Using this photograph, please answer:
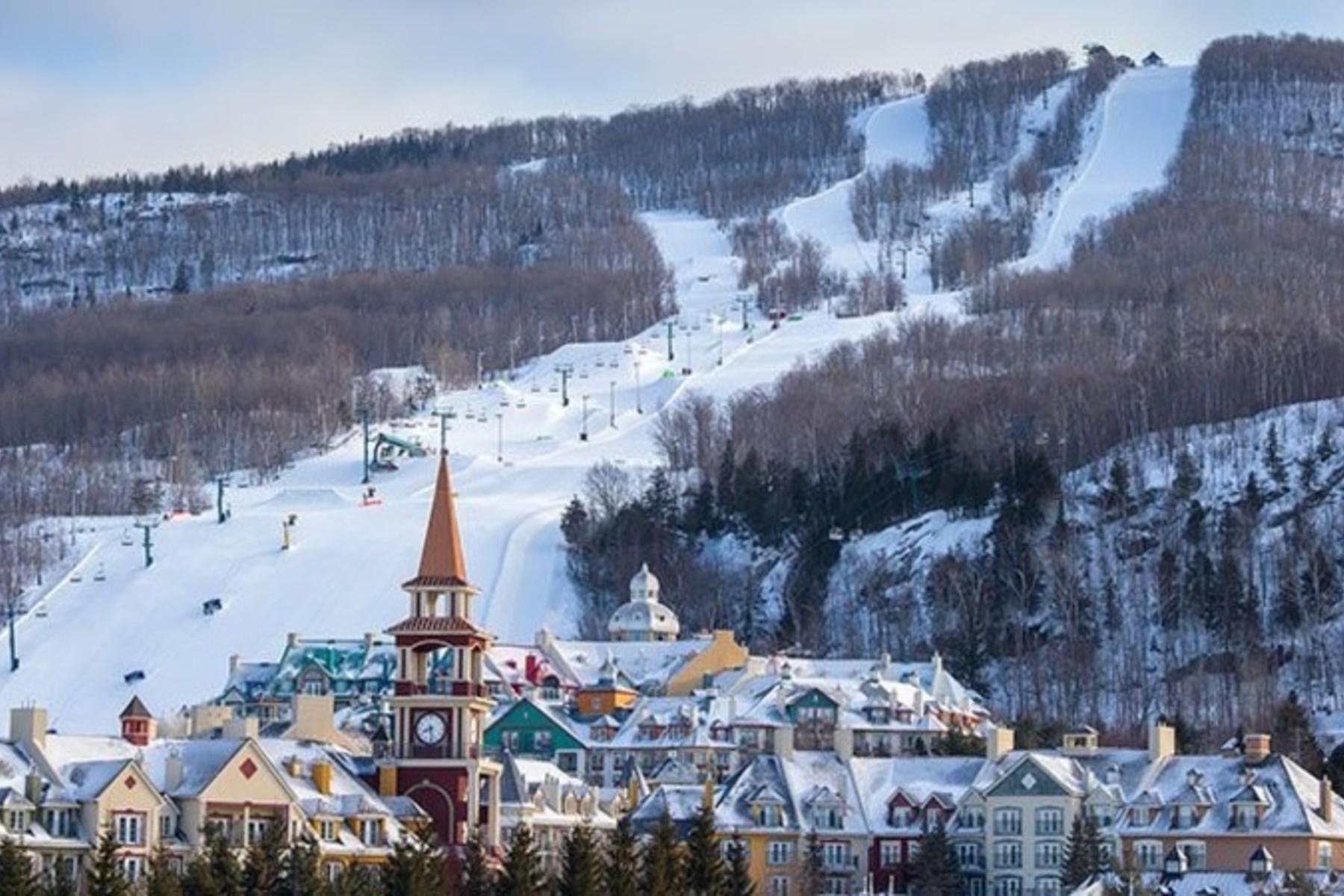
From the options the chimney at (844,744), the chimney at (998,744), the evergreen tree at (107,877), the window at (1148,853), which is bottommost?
the window at (1148,853)

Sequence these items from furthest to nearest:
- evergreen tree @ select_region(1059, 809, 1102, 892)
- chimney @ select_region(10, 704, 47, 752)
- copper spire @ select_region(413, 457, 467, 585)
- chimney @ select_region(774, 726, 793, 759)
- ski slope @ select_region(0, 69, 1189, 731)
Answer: ski slope @ select_region(0, 69, 1189, 731) < chimney @ select_region(774, 726, 793, 759) < copper spire @ select_region(413, 457, 467, 585) < evergreen tree @ select_region(1059, 809, 1102, 892) < chimney @ select_region(10, 704, 47, 752)

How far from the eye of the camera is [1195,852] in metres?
93.3

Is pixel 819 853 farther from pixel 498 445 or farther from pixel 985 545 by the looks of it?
pixel 498 445

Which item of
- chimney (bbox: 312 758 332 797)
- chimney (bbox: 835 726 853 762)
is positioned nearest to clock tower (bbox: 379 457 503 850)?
chimney (bbox: 312 758 332 797)

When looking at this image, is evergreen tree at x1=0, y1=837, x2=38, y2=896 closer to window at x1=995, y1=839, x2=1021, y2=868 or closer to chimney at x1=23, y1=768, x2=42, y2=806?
chimney at x1=23, y1=768, x2=42, y2=806

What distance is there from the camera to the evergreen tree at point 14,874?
6756 cm

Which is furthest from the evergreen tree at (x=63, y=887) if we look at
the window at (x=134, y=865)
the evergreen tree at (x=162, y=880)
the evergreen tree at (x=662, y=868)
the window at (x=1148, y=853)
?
the window at (x=1148, y=853)

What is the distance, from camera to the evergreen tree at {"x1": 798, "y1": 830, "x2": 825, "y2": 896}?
314ft

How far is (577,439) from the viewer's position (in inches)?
7692

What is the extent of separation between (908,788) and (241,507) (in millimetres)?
80698

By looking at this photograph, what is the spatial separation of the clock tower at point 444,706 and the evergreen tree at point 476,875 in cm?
996

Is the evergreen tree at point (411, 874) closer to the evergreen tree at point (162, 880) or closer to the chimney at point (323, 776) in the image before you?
the evergreen tree at point (162, 880)

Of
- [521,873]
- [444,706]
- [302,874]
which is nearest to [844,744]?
[444,706]

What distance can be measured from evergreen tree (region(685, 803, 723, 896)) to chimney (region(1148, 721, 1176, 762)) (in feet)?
68.9
